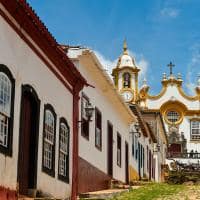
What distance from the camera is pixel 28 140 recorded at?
12156 millimetres

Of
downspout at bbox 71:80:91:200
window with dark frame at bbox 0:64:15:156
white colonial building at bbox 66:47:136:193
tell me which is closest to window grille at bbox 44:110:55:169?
downspout at bbox 71:80:91:200

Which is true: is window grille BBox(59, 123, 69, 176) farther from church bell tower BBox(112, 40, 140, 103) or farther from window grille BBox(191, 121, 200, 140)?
church bell tower BBox(112, 40, 140, 103)

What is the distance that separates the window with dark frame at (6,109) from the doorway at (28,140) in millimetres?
646

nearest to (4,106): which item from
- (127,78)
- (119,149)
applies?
(119,149)

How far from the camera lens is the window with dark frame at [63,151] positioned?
46.8ft

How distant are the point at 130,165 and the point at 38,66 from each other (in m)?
15.4

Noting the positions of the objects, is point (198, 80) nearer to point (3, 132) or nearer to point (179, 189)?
point (179, 189)

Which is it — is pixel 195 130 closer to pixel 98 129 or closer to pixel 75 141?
pixel 98 129

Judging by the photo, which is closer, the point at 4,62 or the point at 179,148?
the point at 4,62

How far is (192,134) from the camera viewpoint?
6241 centimetres

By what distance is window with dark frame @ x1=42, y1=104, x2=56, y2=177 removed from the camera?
1306 centimetres

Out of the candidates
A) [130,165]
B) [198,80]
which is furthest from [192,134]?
[130,165]

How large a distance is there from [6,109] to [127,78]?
56202mm

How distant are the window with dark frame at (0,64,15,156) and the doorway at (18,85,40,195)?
2.12 feet
